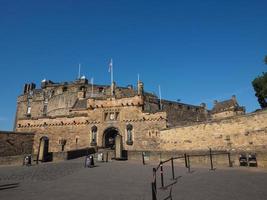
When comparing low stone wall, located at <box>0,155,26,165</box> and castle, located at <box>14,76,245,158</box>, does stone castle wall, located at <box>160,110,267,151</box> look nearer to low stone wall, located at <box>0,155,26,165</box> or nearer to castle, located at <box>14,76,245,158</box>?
castle, located at <box>14,76,245,158</box>

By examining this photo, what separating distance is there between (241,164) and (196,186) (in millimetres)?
6851

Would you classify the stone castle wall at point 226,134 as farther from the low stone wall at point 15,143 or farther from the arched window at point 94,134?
the low stone wall at point 15,143

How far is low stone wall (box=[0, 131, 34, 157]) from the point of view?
28938mm

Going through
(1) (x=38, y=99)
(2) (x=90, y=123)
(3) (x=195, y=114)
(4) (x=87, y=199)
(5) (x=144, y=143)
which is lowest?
(4) (x=87, y=199)

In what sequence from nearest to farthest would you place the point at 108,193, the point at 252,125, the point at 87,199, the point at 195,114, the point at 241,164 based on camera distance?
the point at 87,199
the point at 108,193
the point at 241,164
the point at 252,125
the point at 195,114

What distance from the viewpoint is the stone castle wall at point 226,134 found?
55.6ft

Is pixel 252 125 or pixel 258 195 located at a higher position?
pixel 252 125

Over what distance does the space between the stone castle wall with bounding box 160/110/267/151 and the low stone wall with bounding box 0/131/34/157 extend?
20.6 meters

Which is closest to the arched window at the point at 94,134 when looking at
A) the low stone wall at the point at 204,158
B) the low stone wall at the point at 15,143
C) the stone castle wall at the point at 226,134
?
the low stone wall at the point at 15,143

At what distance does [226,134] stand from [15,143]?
2720 cm

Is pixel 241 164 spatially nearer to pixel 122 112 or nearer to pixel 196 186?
pixel 196 186

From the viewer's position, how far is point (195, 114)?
51250 millimetres

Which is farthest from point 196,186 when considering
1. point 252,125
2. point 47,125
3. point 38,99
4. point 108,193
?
point 38,99

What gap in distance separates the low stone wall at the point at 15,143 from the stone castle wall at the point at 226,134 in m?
20.6
